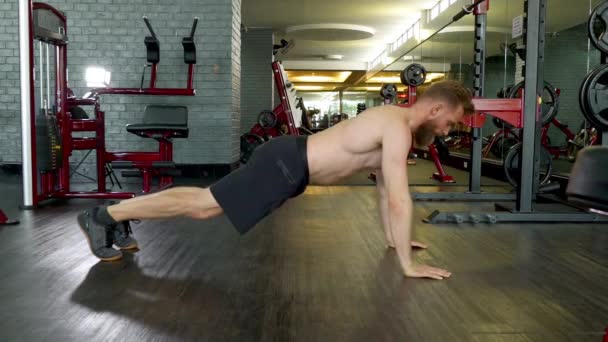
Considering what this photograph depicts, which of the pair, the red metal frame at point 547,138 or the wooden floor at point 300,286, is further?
the red metal frame at point 547,138

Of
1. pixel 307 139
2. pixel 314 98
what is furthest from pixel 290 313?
pixel 314 98

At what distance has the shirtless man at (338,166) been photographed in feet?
6.38

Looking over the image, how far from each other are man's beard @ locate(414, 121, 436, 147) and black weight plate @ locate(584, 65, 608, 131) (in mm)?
1795

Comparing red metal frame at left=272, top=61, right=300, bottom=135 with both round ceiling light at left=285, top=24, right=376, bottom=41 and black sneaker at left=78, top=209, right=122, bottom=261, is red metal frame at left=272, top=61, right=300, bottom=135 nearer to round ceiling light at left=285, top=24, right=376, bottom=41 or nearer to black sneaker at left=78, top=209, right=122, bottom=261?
round ceiling light at left=285, top=24, right=376, bottom=41

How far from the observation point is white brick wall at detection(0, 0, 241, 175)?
19.1 ft

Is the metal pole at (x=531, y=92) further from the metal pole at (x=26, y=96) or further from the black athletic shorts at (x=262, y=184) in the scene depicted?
the metal pole at (x=26, y=96)

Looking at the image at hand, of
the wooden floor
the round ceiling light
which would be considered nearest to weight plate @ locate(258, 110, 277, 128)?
the round ceiling light

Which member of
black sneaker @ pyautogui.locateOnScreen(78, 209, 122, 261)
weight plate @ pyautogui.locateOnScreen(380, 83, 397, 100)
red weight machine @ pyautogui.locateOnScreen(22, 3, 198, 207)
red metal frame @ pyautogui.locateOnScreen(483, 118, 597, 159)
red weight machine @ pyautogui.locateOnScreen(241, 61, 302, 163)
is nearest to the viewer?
black sneaker @ pyautogui.locateOnScreen(78, 209, 122, 261)

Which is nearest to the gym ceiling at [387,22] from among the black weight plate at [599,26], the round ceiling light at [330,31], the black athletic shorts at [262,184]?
the round ceiling light at [330,31]

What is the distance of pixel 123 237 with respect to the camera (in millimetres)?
2615

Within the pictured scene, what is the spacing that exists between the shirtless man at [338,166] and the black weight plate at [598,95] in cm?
175

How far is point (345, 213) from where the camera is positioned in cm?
388

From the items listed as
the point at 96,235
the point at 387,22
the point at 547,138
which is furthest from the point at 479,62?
the point at 387,22

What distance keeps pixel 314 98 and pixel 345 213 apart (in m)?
30.5
